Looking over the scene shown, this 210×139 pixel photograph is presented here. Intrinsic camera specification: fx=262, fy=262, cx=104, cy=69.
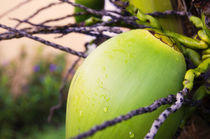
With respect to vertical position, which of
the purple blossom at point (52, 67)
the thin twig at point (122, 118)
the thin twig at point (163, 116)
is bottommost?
the purple blossom at point (52, 67)

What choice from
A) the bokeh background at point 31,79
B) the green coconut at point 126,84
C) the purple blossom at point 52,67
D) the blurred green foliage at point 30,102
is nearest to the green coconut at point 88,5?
the green coconut at point 126,84

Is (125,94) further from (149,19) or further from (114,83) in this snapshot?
(149,19)

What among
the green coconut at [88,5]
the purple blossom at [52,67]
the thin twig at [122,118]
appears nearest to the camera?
the thin twig at [122,118]

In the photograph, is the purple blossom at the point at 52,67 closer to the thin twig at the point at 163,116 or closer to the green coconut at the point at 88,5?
the green coconut at the point at 88,5

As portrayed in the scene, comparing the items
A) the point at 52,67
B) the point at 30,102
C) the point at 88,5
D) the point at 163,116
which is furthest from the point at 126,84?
the point at 52,67

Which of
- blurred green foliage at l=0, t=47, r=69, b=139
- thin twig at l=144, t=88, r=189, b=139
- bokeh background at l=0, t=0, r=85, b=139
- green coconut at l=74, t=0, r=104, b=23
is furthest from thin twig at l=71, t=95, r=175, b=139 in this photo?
blurred green foliage at l=0, t=47, r=69, b=139

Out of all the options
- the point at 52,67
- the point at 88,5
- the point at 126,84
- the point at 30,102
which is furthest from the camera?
the point at 52,67

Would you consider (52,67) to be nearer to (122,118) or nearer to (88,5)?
(88,5)

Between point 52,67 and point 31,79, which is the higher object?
point 52,67
